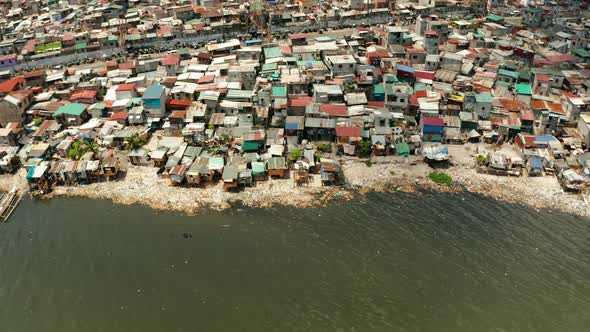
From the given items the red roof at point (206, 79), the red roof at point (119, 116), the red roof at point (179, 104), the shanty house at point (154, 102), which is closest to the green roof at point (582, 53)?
the red roof at point (206, 79)

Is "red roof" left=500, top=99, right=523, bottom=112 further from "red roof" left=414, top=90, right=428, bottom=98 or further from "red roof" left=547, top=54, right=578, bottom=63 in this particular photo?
"red roof" left=547, top=54, right=578, bottom=63

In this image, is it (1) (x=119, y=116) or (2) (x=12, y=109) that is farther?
(2) (x=12, y=109)

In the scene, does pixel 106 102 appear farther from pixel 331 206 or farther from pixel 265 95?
pixel 331 206

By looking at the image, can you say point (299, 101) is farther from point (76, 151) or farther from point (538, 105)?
point (538, 105)

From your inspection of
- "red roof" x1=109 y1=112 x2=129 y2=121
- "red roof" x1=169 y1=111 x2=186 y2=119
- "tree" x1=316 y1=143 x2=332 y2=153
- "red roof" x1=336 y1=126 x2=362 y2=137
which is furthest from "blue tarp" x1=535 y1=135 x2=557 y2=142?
"red roof" x1=109 y1=112 x2=129 y2=121

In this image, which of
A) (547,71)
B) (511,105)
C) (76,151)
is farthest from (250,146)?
(547,71)

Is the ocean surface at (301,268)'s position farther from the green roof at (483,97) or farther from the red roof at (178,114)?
the green roof at (483,97)
